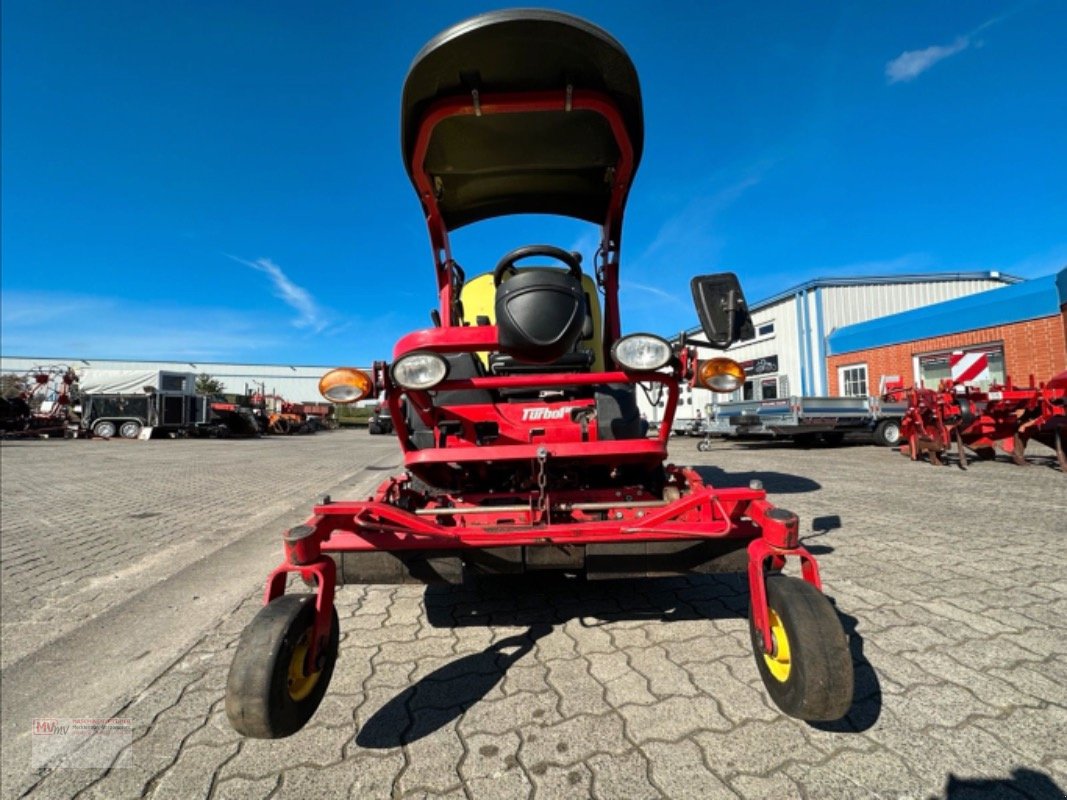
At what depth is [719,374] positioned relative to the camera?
8.44ft

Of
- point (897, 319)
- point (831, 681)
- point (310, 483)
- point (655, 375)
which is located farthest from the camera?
point (897, 319)

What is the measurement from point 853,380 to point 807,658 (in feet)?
64.6

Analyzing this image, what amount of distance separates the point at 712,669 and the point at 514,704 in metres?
0.90

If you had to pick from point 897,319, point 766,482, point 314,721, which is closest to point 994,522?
point 766,482

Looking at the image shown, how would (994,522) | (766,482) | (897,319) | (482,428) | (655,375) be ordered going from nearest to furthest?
(655,375), (482,428), (994,522), (766,482), (897,319)

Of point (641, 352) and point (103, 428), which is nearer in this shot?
point (641, 352)

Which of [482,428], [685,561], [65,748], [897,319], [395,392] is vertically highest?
[897,319]

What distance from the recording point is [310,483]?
364 inches

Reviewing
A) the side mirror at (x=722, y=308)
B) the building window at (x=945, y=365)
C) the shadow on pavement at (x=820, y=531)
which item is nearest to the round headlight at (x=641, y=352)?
the side mirror at (x=722, y=308)

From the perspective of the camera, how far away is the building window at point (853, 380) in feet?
58.2

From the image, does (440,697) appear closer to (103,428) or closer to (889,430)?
(889,430)

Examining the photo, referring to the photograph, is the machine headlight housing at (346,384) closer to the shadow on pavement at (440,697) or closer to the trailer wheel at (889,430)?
the shadow on pavement at (440,697)

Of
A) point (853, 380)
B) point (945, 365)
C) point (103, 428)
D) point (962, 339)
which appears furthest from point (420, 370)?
point (103, 428)

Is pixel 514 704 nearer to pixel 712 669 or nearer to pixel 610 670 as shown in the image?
pixel 610 670
